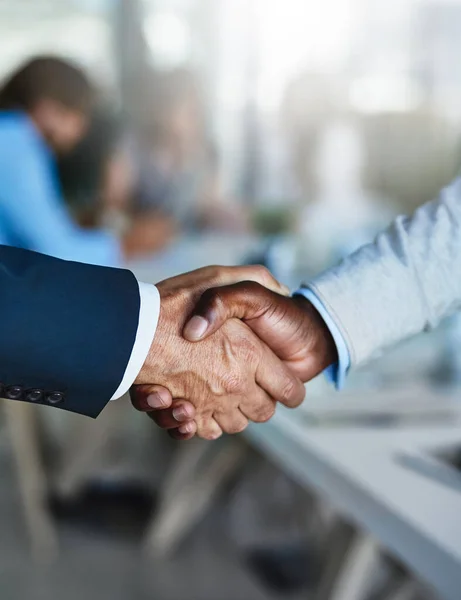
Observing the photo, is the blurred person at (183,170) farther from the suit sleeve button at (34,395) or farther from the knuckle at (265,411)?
the suit sleeve button at (34,395)

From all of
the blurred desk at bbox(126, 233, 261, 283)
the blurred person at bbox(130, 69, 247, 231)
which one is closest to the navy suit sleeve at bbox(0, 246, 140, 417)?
the blurred desk at bbox(126, 233, 261, 283)

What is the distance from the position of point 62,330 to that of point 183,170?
3035mm

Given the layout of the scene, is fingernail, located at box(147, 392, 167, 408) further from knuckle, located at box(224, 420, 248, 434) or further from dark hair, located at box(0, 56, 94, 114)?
dark hair, located at box(0, 56, 94, 114)

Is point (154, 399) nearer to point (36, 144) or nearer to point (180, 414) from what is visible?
point (180, 414)

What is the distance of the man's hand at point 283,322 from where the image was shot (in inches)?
50.9

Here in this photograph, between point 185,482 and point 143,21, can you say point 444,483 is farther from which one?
point 143,21

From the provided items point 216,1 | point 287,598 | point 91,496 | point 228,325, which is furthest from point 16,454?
point 216,1

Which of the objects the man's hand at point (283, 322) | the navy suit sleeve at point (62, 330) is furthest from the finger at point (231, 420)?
the navy suit sleeve at point (62, 330)

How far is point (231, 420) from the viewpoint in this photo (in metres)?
1.38

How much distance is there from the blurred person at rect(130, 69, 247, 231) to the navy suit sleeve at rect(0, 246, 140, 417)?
293 centimetres

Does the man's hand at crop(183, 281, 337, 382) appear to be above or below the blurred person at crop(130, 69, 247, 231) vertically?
above

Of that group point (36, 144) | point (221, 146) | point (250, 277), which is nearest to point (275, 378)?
point (250, 277)

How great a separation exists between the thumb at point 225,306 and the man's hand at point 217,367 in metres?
0.03

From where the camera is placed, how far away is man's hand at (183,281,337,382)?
1.29 meters
